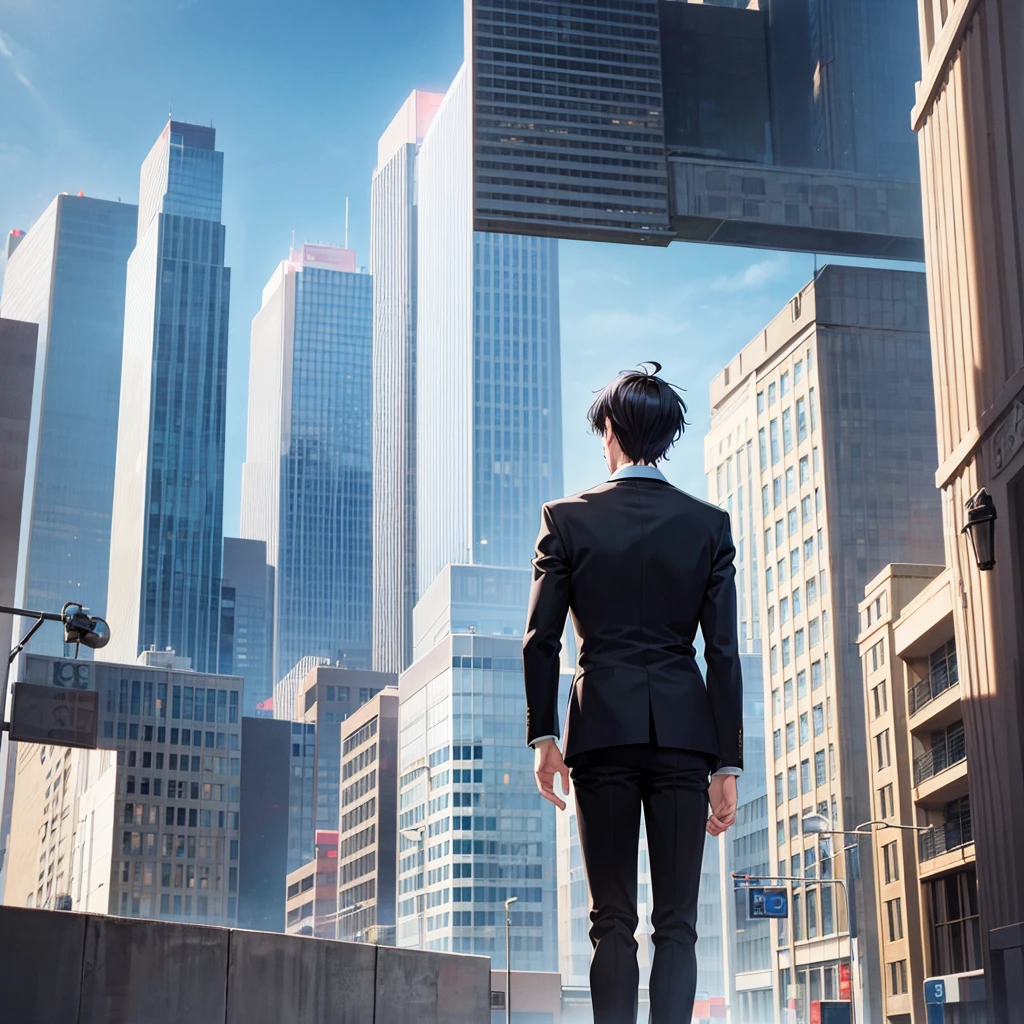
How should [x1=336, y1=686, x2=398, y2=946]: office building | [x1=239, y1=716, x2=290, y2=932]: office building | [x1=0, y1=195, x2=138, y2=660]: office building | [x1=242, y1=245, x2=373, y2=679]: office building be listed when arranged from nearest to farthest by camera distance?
[x1=336, y1=686, x2=398, y2=946]: office building < [x1=239, y1=716, x2=290, y2=932]: office building < [x1=0, y1=195, x2=138, y2=660]: office building < [x1=242, y1=245, x2=373, y2=679]: office building

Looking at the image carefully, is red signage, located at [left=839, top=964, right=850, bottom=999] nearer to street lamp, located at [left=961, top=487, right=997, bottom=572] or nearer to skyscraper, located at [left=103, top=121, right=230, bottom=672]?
street lamp, located at [left=961, top=487, right=997, bottom=572]

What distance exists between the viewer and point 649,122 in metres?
30.6

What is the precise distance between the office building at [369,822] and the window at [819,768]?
1368 inches

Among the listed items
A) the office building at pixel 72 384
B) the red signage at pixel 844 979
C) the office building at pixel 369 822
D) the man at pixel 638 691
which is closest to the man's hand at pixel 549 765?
the man at pixel 638 691

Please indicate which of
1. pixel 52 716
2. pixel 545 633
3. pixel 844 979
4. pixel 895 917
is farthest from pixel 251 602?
pixel 545 633

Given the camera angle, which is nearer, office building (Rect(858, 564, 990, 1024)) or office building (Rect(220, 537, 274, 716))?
office building (Rect(858, 564, 990, 1024))

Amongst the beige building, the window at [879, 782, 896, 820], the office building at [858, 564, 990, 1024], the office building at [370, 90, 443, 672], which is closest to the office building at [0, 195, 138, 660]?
the office building at [370, 90, 443, 672]

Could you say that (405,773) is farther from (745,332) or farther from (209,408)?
(209,408)

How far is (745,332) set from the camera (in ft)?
223

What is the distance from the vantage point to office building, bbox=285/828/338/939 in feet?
307

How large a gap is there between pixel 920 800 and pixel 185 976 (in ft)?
98.7

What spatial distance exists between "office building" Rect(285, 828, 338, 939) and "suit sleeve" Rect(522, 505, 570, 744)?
92664 millimetres

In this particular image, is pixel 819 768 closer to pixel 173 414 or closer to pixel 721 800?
pixel 721 800

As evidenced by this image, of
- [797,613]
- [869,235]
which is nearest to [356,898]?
[797,613]
